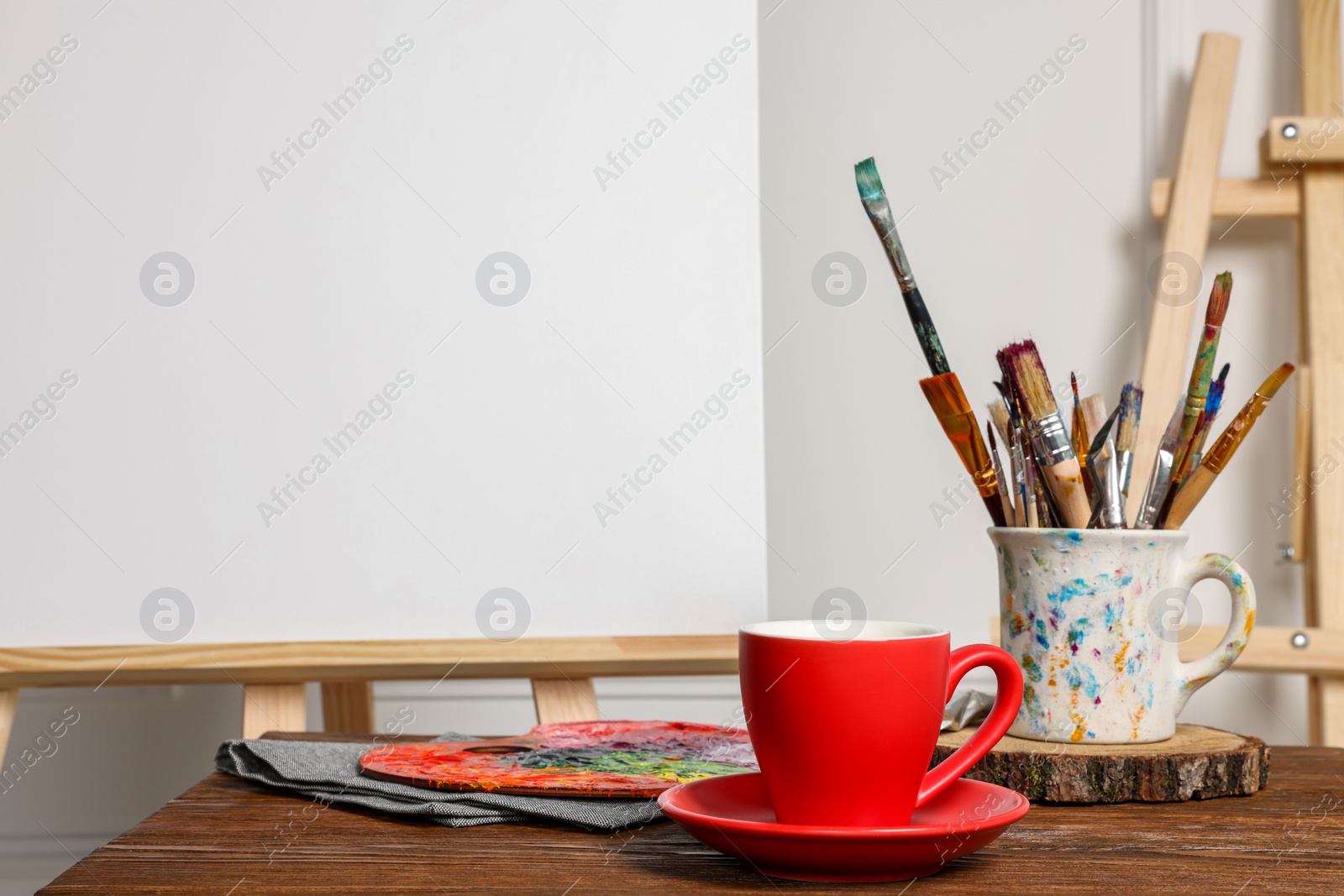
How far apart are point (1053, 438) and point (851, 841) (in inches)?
10.9

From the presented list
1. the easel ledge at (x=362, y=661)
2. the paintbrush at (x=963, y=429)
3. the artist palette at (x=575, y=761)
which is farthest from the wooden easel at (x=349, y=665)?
the paintbrush at (x=963, y=429)

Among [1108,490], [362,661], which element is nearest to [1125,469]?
[1108,490]

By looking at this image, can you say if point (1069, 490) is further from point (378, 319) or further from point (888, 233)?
point (378, 319)

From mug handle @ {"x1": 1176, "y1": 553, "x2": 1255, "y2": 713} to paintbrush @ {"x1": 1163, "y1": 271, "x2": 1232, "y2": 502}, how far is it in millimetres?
43

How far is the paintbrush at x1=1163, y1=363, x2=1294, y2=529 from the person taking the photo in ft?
1.85

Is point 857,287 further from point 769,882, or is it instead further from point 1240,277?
point 769,882

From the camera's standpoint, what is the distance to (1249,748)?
53 cm

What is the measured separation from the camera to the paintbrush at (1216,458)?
564 mm

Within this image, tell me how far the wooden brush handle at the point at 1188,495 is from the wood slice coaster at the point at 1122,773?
12cm

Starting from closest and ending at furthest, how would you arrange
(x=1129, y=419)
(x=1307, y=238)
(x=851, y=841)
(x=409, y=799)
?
(x=851, y=841)
(x=409, y=799)
(x=1129, y=419)
(x=1307, y=238)

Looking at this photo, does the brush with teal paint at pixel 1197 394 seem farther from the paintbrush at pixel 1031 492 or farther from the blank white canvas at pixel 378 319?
the blank white canvas at pixel 378 319

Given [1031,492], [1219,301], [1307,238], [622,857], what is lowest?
[622,857]

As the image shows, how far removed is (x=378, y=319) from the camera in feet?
2.92

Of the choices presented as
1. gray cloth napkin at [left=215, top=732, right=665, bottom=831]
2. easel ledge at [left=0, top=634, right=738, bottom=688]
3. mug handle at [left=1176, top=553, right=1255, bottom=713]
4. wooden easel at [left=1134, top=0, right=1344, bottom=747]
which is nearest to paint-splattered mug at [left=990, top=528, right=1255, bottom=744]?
mug handle at [left=1176, top=553, right=1255, bottom=713]
